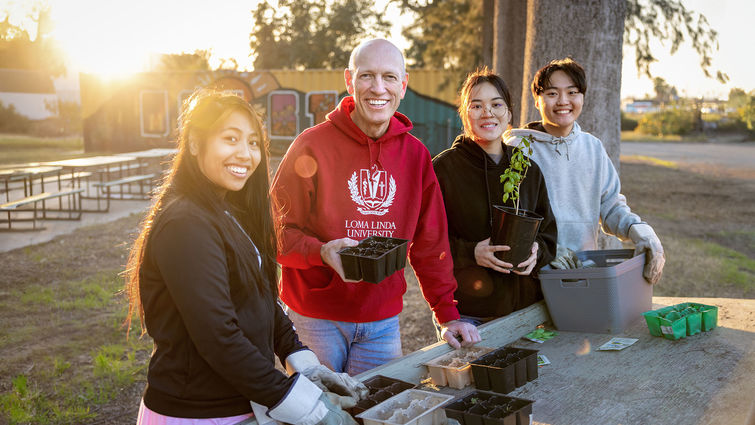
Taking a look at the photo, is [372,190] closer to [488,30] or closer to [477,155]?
[477,155]

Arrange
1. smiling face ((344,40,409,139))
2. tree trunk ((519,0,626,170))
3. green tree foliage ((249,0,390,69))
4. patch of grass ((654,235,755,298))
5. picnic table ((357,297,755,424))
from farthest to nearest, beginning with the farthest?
green tree foliage ((249,0,390,69)) → patch of grass ((654,235,755,298)) → tree trunk ((519,0,626,170)) → smiling face ((344,40,409,139)) → picnic table ((357,297,755,424))

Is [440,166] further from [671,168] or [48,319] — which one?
[671,168]

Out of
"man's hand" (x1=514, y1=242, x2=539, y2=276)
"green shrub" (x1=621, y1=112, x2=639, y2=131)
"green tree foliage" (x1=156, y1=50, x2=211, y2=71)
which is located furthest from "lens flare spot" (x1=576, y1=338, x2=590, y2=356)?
"green shrub" (x1=621, y1=112, x2=639, y2=131)

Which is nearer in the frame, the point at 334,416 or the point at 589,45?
the point at 334,416

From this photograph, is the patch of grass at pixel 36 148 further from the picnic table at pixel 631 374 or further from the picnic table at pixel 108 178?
the picnic table at pixel 631 374

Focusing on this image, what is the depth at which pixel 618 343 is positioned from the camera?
2.38 meters

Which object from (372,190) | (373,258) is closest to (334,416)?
(373,258)

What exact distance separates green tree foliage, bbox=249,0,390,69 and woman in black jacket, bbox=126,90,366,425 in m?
27.6

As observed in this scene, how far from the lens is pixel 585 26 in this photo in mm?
4570

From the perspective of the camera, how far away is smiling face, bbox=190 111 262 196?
165 cm

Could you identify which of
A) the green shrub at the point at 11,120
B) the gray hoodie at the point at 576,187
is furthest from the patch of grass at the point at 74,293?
the green shrub at the point at 11,120

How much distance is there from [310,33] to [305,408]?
28.8 m

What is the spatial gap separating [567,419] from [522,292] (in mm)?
930

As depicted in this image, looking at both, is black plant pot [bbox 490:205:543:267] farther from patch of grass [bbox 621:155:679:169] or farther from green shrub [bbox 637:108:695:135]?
green shrub [bbox 637:108:695:135]
